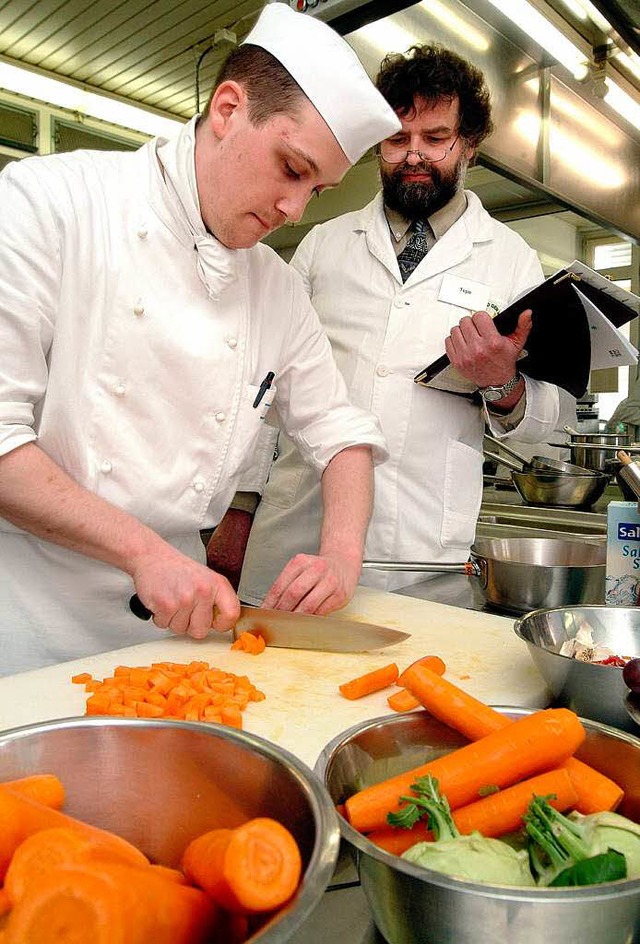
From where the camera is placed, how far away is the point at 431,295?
1.83m

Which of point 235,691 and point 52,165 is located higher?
point 52,165

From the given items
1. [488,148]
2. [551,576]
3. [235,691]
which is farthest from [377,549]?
[488,148]

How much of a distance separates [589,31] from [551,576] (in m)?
2.58

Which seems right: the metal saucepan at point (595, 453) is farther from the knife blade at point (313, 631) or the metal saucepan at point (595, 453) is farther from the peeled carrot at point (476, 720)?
the peeled carrot at point (476, 720)

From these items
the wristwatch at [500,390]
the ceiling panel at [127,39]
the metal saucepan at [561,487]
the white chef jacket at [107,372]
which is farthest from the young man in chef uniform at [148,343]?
the ceiling panel at [127,39]

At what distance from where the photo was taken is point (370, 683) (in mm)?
986

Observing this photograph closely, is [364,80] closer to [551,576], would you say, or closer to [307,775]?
[551,576]

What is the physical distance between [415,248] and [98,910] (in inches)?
69.1

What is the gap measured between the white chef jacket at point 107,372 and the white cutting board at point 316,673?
22 centimetres

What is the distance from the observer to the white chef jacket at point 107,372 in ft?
3.78

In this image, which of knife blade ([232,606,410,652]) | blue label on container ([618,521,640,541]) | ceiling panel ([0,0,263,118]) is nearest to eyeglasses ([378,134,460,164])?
blue label on container ([618,521,640,541])

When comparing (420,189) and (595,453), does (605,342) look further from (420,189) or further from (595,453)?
(595,453)

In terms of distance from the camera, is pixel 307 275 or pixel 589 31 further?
pixel 589 31

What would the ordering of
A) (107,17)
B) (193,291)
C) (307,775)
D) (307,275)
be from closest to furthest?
(307,775) → (193,291) → (307,275) → (107,17)
